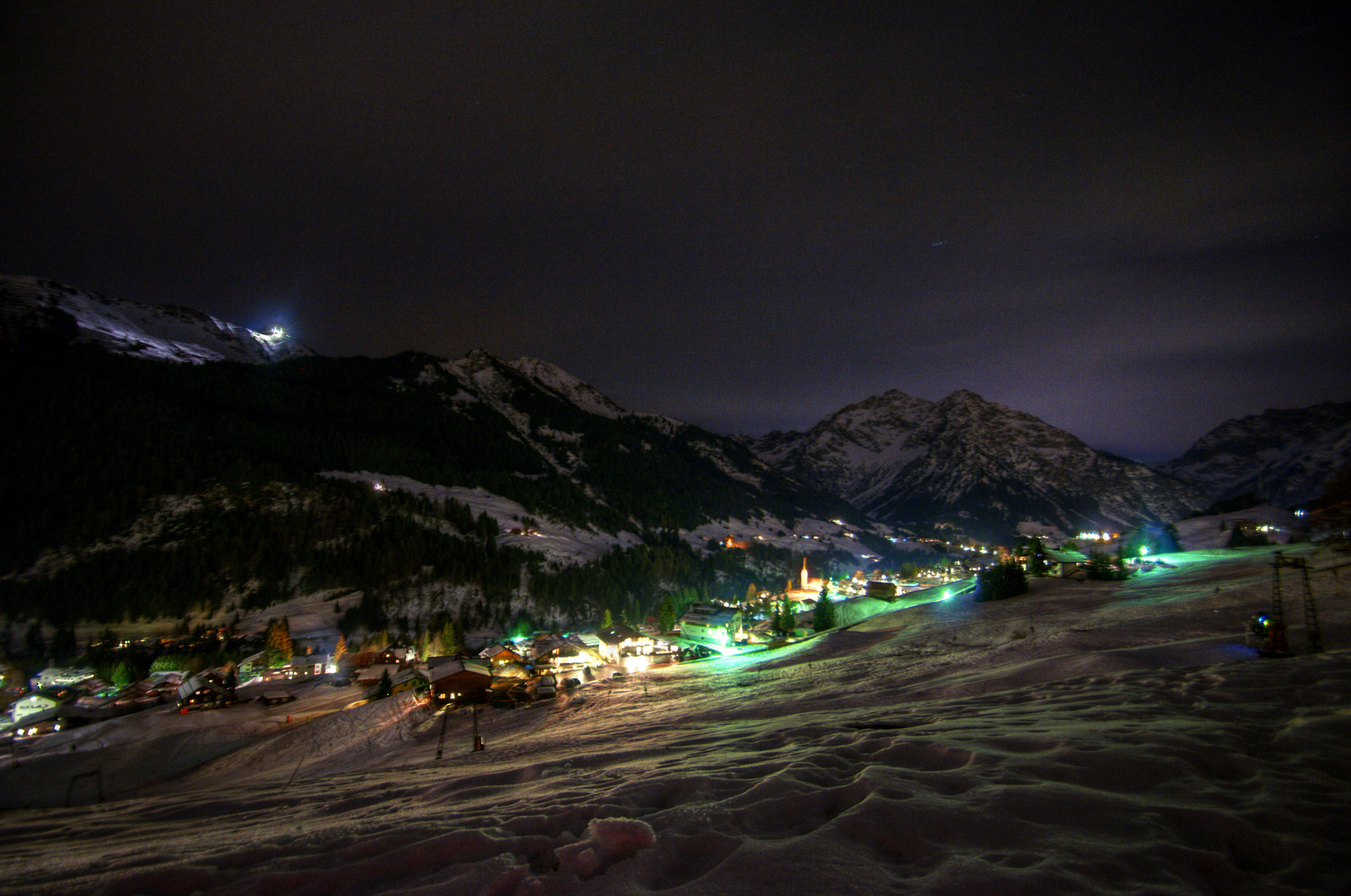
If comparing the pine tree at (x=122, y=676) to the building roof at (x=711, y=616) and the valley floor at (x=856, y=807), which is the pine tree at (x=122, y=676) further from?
the building roof at (x=711, y=616)

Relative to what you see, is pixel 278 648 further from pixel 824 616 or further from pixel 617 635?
pixel 824 616

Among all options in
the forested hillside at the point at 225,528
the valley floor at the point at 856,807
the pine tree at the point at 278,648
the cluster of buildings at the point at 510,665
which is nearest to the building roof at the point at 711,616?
the cluster of buildings at the point at 510,665

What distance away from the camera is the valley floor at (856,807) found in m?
4.00

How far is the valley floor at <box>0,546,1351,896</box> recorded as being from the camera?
4004 mm

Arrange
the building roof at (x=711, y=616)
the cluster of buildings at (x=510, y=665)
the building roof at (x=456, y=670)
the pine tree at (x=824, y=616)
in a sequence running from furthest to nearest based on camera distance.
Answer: the building roof at (x=711, y=616) → the pine tree at (x=824, y=616) → the building roof at (x=456, y=670) → the cluster of buildings at (x=510, y=665)

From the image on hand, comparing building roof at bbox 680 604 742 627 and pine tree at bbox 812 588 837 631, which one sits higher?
pine tree at bbox 812 588 837 631

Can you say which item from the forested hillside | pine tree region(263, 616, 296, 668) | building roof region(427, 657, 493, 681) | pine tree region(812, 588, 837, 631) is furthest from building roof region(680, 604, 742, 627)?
pine tree region(263, 616, 296, 668)

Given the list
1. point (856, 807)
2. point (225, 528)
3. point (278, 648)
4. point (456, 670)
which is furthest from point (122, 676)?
point (856, 807)

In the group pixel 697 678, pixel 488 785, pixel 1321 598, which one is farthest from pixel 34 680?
pixel 1321 598

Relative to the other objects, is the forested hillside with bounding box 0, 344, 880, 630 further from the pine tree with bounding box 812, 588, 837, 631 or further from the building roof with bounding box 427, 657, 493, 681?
the building roof with bounding box 427, 657, 493, 681

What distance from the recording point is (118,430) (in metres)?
132

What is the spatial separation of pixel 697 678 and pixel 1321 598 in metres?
27.1

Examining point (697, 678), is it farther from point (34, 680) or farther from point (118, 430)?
point (118, 430)

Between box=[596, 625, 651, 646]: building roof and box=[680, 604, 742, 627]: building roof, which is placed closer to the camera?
box=[596, 625, 651, 646]: building roof
